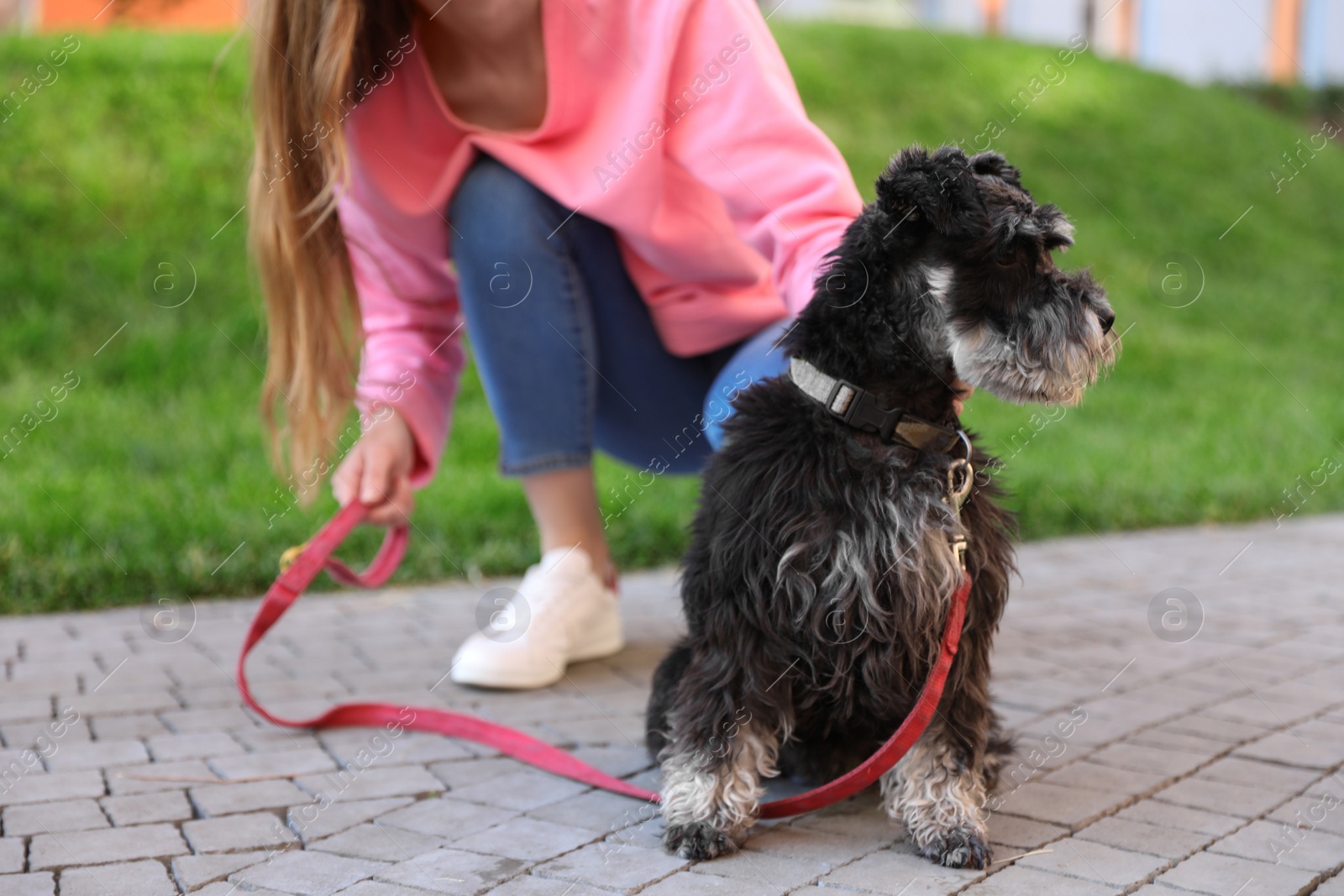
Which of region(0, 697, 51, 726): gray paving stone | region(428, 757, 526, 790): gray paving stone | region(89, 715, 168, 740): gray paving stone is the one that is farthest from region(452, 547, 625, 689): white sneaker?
region(0, 697, 51, 726): gray paving stone

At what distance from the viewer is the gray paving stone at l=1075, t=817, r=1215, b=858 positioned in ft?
7.80

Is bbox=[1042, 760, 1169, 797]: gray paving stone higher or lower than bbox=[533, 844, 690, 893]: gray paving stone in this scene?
lower

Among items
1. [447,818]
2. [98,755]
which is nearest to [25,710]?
[98,755]

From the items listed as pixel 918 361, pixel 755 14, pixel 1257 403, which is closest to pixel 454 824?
pixel 918 361

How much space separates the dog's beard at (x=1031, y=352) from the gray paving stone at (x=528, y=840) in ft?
3.87

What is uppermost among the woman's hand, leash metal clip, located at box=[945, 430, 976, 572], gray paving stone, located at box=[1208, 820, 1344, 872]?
leash metal clip, located at box=[945, 430, 976, 572]

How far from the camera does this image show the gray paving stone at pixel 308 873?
2.22 meters

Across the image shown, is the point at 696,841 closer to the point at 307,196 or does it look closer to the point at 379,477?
the point at 379,477

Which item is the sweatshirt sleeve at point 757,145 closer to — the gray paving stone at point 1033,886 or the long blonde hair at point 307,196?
the long blonde hair at point 307,196

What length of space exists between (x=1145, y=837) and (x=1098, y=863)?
18 centimetres

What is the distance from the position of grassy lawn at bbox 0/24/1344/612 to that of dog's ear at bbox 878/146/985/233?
1164 mm

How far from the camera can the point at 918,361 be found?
2.33 meters

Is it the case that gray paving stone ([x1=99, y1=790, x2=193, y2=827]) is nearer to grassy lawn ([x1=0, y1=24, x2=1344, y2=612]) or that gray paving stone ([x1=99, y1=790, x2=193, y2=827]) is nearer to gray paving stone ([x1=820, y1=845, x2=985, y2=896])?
gray paving stone ([x1=820, y1=845, x2=985, y2=896])

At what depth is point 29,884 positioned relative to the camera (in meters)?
2.20
